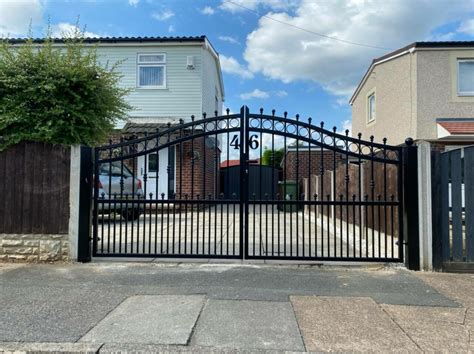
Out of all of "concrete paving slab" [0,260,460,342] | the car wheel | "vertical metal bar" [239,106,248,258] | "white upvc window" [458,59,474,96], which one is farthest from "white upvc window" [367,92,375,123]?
"concrete paving slab" [0,260,460,342]

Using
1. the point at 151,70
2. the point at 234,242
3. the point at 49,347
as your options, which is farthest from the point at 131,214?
the point at 151,70

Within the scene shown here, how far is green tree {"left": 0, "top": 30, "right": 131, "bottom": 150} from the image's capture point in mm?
6008

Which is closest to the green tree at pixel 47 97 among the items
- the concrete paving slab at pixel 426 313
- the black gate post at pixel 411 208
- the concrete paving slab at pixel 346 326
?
the concrete paving slab at pixel 346 326

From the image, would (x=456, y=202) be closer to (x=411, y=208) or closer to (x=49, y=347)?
(x=411, y=208)

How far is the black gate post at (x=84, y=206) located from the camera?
5.98m

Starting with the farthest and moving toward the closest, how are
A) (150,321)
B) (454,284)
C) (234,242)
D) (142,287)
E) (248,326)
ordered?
(234,242) → (454,284) → (142,287) → (150,321) → (248,326)

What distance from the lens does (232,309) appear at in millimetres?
4008

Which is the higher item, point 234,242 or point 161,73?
point 161,73

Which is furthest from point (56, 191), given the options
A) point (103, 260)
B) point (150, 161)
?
point (150, 161)

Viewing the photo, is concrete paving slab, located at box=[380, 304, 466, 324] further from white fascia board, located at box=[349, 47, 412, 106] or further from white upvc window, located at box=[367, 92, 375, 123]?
white upvc window, located at box=[367, 92, 375, 123]

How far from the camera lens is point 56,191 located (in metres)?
6.03

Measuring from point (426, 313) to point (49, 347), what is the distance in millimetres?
3545

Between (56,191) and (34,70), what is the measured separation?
1.98m

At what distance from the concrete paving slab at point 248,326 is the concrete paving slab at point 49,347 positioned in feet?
2.74
